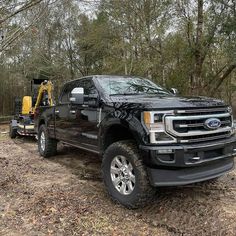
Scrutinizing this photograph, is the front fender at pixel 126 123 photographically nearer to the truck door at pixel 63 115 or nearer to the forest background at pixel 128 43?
the truck door at pixel 63 115

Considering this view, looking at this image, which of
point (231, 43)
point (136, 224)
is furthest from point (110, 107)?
point (231, 43)

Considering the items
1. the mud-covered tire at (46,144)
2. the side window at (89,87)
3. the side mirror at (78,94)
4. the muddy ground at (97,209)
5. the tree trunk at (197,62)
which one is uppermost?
the tree trunk at (197,62)

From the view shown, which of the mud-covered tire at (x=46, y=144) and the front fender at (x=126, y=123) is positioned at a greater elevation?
the front fender at (x=126, y=123)

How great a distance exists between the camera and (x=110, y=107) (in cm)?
500

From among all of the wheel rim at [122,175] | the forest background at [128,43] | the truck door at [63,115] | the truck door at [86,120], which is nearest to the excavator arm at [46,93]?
the forest background at [128,43]

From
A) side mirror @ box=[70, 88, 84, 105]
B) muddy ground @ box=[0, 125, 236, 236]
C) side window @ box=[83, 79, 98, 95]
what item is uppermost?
side window @ box=[83, 79, 98, 95]

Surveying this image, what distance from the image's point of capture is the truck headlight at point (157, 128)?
160 inches

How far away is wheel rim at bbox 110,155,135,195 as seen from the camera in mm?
4403

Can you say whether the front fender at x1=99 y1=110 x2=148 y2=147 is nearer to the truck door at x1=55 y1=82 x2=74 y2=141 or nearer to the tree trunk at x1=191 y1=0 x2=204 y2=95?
the truck door at x1=55 y1=82 x2=74 y2=141

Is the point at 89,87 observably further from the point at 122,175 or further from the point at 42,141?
the point at 42,141

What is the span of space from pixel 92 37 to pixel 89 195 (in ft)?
65.2

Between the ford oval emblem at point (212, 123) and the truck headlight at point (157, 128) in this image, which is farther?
the ford oval emblem at point (212, 123)

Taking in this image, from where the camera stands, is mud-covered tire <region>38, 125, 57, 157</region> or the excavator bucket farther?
the excavator bucket

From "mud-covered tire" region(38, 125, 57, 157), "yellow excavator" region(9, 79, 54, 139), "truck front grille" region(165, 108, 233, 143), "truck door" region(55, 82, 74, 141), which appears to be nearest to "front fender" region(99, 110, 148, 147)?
"truck front grille" region(165, 108, 233, 143)
